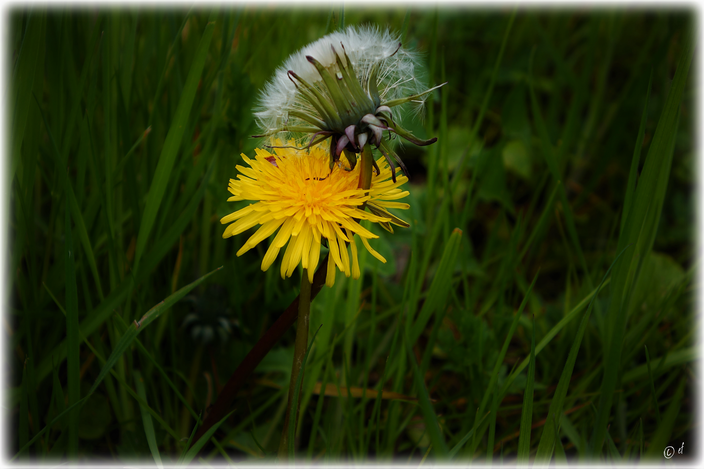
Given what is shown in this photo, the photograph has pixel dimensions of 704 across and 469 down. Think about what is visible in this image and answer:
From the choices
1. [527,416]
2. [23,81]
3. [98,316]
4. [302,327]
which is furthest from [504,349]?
[23,81]

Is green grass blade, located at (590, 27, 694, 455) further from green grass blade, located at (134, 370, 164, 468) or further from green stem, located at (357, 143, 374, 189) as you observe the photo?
green grass blade, located at (134, 370, 164, 468)

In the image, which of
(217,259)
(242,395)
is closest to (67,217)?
(217,259)

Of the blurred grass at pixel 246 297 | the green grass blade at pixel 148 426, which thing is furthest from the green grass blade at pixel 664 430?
the green grass blade at pixel 148 426

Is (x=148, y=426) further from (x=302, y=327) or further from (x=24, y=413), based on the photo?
A: (x=302, y=327)

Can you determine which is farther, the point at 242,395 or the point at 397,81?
the point at 242,395

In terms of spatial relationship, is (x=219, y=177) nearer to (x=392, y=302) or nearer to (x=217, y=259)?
(x=217, y=259)

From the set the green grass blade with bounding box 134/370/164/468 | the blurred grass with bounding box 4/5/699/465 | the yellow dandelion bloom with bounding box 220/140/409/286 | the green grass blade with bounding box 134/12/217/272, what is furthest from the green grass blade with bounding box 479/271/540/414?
the green grass blade with bounding box 134/12/217/272
